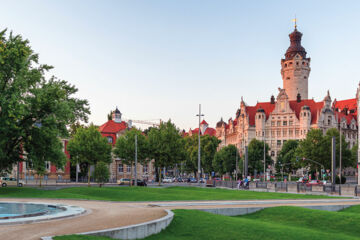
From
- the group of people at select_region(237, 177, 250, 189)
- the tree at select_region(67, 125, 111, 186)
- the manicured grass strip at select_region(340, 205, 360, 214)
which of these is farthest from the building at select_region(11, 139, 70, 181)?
the manicured grass strip at select_region(340, 205, 360, 214)

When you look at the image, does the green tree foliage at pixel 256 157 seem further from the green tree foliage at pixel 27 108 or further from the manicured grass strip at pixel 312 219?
the manicured grass strip at pixel 312 219

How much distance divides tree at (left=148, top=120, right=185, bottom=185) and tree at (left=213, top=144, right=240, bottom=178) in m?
47.4

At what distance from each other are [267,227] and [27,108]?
24.8 m

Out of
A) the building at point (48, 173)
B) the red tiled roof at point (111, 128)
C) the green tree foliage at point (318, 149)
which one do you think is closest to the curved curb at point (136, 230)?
the building at point (48, 173)

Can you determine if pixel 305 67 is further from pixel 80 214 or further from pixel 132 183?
pixel 80 214

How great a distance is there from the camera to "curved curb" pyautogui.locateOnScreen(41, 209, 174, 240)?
13273 mm

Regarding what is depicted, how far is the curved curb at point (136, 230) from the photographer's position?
1327 cm

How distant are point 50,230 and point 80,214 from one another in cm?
473

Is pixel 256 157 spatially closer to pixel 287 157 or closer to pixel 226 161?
pixel 287 157

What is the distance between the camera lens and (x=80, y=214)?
60.4 ft

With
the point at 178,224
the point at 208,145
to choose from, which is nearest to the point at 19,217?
the point at 178,224

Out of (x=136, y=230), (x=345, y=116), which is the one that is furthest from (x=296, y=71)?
(x=136, y=230)

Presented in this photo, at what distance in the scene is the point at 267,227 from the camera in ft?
55.5

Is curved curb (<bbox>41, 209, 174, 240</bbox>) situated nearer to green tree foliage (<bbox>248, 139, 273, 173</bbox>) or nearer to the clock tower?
green tree foliage (<bbox>248, 139, 273, 173</bbox>)
